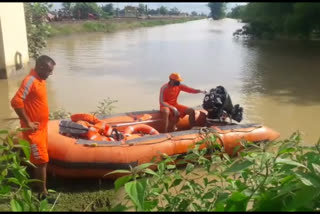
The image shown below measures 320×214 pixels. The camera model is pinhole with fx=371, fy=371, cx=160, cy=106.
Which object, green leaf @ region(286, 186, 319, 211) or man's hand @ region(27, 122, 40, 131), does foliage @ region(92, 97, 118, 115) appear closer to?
man's hand @ region(27, 122, 40, 131)

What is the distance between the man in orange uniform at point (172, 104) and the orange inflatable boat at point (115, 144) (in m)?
0.33

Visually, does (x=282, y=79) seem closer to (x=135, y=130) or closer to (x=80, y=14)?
(x=135, y=130)

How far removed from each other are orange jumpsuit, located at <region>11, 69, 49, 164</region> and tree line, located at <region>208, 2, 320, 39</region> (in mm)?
21129

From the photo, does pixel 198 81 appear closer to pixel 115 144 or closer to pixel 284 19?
pixel 115 144

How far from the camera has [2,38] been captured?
400 inches

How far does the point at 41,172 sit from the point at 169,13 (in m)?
85.1

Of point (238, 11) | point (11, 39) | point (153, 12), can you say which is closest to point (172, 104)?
point (11, 39)

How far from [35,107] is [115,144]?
114cm

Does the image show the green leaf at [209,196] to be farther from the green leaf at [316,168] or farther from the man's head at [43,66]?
the man's head at [43,66]

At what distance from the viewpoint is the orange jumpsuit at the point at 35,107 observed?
338 cm

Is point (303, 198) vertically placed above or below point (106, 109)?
above

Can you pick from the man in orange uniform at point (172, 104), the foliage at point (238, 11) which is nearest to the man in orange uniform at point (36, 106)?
the man in orange uniform at point (172, 104)

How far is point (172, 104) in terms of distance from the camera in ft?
18.4

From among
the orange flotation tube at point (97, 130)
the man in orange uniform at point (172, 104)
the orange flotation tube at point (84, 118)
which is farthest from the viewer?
the man in orange uniform at point (172, 104)
